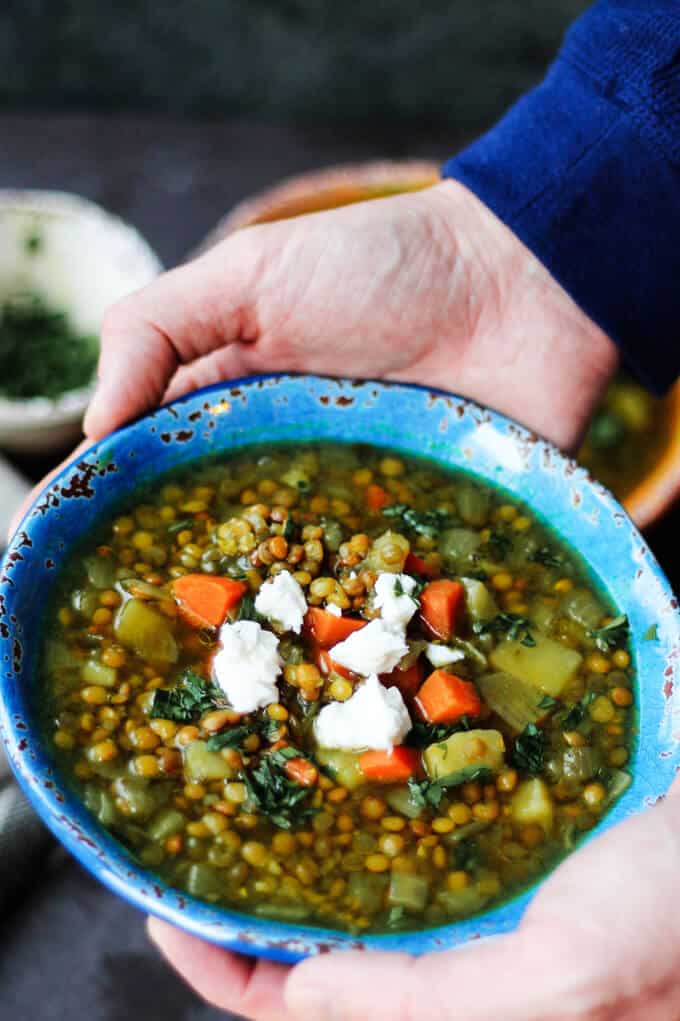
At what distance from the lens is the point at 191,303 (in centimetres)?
310

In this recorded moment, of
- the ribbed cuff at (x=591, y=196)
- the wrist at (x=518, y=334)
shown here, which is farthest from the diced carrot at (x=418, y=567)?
the ribbed cuff at (x=591, y=196)

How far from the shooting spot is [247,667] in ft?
8.00

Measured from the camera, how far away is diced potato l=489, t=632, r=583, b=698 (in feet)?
8.50

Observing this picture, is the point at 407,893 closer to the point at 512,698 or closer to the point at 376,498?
the point at 512,698

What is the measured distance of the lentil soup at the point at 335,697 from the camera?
2301mm

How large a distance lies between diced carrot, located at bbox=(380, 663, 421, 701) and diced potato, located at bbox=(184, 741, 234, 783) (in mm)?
414

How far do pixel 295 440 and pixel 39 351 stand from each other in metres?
1.64

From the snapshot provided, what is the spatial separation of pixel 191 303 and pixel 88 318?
1374mm

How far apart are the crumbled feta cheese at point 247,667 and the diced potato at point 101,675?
0.23 m

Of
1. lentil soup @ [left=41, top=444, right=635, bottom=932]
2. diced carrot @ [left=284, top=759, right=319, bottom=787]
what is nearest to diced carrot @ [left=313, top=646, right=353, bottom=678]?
lentil soup @ [left=41, top=444, right=635, bottom=932]

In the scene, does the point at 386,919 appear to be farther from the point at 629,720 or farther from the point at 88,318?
the point at 88,318

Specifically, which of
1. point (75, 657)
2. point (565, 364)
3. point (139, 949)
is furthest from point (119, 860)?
point (565, 364)

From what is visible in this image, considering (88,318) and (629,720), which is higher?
(629,720)

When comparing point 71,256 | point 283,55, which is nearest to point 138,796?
point 71,256
